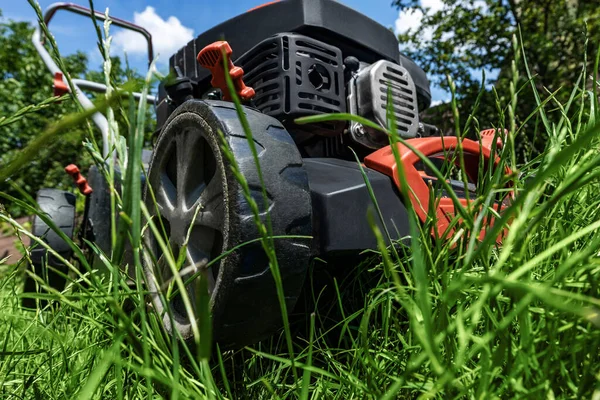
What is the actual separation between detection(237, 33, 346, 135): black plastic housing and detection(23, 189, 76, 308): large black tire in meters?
1.12

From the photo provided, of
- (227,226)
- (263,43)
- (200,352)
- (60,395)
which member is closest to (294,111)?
(263,43)

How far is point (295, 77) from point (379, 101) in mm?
281

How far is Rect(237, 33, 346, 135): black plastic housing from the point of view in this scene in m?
1.16

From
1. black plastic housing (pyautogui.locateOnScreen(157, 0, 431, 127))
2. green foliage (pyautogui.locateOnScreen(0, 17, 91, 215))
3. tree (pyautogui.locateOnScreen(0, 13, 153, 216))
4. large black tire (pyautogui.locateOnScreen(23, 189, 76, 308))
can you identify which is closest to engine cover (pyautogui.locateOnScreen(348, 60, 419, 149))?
black plastic housing (pyautogui.locateOnScreen(157, 0, 431, 127))

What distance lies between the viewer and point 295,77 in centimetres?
116

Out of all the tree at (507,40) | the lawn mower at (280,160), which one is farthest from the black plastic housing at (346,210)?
the tree at (507,40)

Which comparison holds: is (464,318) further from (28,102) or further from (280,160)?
(28,102)

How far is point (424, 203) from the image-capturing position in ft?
3.51

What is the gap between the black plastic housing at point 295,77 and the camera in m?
1.16

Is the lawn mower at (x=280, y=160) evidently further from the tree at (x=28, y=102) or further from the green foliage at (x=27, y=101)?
the green foliage at (x=27, y=101)

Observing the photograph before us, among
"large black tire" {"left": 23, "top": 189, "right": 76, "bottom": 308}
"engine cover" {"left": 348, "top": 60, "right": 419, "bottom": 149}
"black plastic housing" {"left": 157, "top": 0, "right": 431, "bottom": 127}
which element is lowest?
"large black tire" {"left": 23, "top": 189, "right": 76, "bottom": 308}

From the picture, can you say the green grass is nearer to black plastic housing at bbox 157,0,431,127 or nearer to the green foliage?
black plastic housing at bbox 157,0,431,127

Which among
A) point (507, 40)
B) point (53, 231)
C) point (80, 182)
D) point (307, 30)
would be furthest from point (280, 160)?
point (507, 40)

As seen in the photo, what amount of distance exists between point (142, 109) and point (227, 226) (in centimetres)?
42
